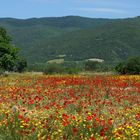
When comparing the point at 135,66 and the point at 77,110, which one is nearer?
the point at 77,110

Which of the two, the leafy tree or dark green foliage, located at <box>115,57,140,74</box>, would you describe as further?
the leafy tree

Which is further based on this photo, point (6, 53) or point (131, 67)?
point (6, 53)

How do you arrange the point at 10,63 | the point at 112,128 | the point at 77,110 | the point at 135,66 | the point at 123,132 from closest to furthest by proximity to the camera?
the point at 123,132
the point at 112,128
the point at 77,110
the point at 135,66
the point at 10,63

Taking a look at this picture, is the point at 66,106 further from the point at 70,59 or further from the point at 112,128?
the point at 70,59

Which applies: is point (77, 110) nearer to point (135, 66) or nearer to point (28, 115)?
point (28, 115)

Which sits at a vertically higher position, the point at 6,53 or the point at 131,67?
the point at 6,53

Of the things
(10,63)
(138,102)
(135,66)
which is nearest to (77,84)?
(138,102)

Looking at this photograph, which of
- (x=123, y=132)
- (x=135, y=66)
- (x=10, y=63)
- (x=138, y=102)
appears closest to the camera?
(x=123, y=132)

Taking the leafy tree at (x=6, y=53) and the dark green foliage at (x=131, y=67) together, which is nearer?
the dark green foliage at (x=131, y=67)

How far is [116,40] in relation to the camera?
185375 mm

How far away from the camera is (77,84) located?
24.3 m

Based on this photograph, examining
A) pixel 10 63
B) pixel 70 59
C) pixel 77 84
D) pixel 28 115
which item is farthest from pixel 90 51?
pixel 28 115

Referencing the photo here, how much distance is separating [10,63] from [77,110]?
33.5m

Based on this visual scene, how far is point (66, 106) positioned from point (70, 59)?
163m
